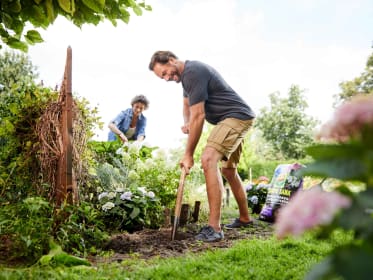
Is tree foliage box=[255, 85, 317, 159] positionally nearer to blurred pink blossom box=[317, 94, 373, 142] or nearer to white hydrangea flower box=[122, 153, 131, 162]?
white hydrangea flower box=[122, 153, 131, 162]

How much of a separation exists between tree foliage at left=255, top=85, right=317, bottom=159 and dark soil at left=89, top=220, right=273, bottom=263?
36.4 m

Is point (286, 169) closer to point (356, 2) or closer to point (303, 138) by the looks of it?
point (303, 138)

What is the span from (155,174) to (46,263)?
287 cm

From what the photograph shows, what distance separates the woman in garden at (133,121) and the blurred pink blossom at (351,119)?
18.1ft

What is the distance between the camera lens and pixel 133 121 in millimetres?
6449

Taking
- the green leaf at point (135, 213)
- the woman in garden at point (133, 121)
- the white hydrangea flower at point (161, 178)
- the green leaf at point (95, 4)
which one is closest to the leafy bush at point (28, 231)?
the green leaf at point (135, 213)

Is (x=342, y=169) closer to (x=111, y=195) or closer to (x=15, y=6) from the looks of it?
(x=15, y=6)

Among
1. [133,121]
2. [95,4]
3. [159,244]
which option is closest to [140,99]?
[133,121]

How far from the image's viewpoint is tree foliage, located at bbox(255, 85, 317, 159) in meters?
40.2

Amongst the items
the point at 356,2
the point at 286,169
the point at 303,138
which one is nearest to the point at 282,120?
the point at 303,138

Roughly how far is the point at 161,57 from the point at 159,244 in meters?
1.66

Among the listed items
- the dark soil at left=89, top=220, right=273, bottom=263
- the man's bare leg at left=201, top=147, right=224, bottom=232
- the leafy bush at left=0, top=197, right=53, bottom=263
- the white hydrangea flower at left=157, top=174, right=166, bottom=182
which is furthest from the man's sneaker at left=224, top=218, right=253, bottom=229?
the leafy bush at left=0, top=197, right=53, bottom=263

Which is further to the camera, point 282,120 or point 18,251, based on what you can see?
point 282,120

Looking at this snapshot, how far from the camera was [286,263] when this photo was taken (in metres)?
2.47
